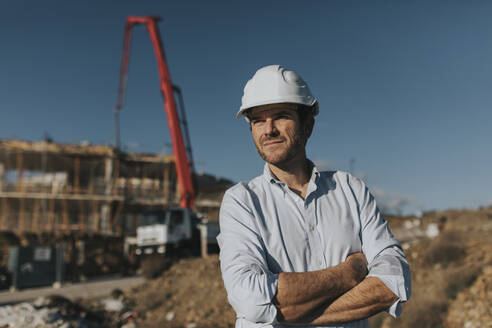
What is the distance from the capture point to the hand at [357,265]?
176cm

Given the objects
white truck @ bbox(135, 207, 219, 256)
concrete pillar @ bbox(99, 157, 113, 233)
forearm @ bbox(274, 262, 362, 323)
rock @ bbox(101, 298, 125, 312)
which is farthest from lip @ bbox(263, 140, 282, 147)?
concrete pillar @ bbox(99, 157, 113, 233)

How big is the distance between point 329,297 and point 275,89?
96 cm

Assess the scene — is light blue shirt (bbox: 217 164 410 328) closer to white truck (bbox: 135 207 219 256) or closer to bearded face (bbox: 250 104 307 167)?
bearded face (bbox: 250 104 307 167)

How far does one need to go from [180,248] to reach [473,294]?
1307 centimetres

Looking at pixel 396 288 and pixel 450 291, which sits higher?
pixel 396 288

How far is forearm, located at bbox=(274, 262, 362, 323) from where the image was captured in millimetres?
1640

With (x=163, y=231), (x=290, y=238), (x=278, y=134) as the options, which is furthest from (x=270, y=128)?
(x=163, y=231)

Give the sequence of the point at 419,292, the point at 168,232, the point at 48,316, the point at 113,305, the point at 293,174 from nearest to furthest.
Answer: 1. the point at 293,174
2. the point at 419,292
3. the point at 48,316
4. the point at 113,305
5. the point at 168,232

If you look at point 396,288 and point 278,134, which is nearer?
point 396,288

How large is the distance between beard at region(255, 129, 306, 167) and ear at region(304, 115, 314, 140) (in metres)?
0.10

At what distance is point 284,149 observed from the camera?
1.90 meters

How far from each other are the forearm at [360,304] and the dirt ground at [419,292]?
5.90 meters

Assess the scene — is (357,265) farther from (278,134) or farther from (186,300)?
(186,300)

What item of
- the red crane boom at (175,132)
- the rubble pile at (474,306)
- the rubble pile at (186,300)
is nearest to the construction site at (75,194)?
the red crane boom at (175,132)
